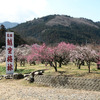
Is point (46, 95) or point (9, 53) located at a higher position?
point (9, 53)

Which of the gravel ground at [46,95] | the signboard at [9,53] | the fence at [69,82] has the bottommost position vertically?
the gravel ground at [46,95]

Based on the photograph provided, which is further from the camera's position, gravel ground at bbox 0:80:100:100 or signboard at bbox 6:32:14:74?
signboard at bbox 6:32:14:74

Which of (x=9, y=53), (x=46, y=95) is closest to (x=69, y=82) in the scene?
(x=46, y=95)

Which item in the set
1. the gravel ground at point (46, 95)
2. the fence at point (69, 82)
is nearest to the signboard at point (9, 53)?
the fence at point (69, 82)

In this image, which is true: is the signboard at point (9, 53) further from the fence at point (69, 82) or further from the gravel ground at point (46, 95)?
the gravel ground at point (46, 95)

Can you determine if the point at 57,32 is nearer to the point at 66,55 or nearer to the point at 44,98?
the point at 66,55

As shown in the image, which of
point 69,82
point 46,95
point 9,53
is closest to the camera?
point 46,95

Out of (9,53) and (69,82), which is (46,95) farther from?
(9,53)

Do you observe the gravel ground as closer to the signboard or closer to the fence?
the fence

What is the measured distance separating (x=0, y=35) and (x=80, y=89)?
210 ft

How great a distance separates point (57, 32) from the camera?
350 ft

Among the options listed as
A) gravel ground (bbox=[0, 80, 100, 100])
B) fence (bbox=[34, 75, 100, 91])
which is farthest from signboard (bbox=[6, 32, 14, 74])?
gravel ground (bbox=[0, 80, 100, 100])

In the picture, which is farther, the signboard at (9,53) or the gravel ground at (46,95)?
the signboard at (9,53)

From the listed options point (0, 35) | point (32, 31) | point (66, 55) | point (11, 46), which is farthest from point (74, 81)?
point (32, 31)
